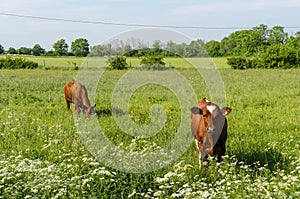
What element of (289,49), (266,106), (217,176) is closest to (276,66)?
(289,49)

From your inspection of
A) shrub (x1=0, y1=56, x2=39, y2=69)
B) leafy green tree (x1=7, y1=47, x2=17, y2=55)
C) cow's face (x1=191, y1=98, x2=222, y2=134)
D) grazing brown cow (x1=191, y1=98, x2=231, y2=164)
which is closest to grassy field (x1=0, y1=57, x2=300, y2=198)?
grazing brown cow (x1=191, y1=98, x2=231, y2=164)

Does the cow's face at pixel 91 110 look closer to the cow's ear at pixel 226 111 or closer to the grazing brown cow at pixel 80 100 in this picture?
the grazing brown cow at pixel 80 100

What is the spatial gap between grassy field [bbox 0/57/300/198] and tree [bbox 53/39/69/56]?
66.7 metres

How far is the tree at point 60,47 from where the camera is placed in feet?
269

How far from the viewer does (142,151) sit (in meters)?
7.04

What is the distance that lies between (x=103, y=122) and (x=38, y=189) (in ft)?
18.4

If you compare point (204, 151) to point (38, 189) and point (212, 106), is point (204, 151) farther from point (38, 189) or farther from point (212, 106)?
point (38, 189)

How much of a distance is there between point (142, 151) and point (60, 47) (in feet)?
259

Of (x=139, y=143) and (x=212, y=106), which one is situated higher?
(x=212, y=106)

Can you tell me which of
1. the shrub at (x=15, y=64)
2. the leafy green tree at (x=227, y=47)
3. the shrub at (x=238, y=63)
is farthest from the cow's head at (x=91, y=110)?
the leafy green tree at (x=227, y=47)

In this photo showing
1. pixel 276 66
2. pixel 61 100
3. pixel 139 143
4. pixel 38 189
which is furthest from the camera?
pixel 276 66

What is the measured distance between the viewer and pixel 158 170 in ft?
21.5

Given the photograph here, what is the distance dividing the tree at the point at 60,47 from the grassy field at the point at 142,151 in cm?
6672

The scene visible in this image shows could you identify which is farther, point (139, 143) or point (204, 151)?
point (139, 143)
